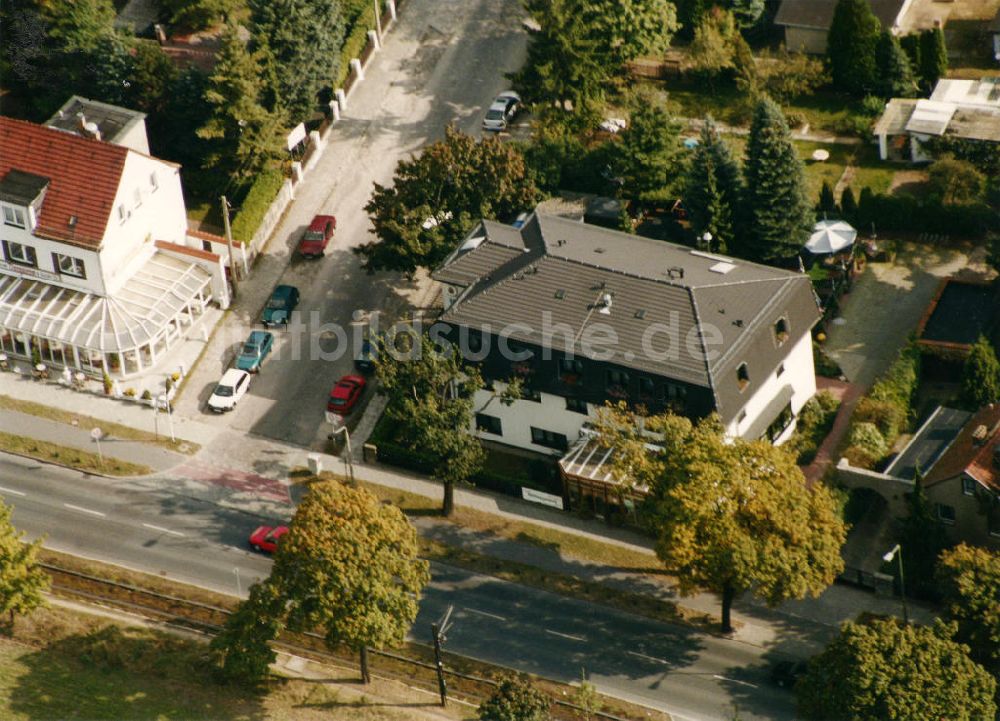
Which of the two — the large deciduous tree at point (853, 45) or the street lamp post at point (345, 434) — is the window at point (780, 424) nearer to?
the street lamp post at point (345, 434)

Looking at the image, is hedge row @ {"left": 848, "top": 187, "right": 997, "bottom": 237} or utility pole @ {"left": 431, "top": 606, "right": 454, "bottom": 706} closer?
utility pole @ {"left": 431, "top": 606, "right": 454, "bottom": 706}

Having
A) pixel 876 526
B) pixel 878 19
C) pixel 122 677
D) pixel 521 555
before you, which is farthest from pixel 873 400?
pixel 122 677

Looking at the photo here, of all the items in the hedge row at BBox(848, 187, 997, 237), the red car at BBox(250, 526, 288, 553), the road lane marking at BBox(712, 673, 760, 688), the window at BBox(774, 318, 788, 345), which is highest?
the window at BBox(774, 318, 788, 345)

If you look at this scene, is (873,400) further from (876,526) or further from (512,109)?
(512,109)

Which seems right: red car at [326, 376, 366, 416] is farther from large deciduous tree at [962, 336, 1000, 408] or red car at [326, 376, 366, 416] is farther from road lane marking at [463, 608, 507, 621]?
large deciduous tree at [962, 336, 1000, 408]

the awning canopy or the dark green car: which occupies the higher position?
the awning canopy

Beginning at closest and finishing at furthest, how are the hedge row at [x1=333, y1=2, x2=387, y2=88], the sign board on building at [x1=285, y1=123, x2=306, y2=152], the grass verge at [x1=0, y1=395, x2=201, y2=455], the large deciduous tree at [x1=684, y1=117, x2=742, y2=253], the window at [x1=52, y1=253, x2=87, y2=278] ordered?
the grass verge at [x1=0, y1=395, x2=201, y2=455] → the window at [x1=52, y1=253, x2=87, y2=278] → the large deciduous tree at [x1=684, y1=117, x2=742, y2=253] → the sign board on building at [x1=285, y1=123, x2=306, y2=152] → the hedge row at [x1=333, y1=2, x2=387, y2=88]

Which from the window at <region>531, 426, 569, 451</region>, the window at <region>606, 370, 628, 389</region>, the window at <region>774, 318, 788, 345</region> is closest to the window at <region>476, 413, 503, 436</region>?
the window at <region>531, 426, 569, 451</region>
